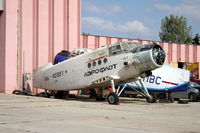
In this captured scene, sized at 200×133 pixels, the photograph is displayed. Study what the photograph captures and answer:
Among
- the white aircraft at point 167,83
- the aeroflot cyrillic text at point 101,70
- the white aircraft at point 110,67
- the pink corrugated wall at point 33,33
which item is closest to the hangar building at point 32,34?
the pink corrugated wall at point 33,33

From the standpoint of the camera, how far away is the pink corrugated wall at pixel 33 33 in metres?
26.8

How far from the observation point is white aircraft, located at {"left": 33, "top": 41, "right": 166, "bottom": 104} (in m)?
18.0

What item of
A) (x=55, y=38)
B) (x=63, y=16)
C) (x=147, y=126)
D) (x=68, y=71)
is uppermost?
(x=63, y=16)

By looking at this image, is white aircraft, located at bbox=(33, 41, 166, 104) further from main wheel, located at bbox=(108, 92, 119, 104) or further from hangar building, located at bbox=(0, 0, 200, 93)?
hangar building, located at bbox=(0, 0, 200, 93)

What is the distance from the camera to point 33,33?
28.2m

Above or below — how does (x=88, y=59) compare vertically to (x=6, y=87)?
above

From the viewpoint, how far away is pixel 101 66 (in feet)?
65.3

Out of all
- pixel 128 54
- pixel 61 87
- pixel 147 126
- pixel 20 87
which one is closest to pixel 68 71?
pixel 61 87

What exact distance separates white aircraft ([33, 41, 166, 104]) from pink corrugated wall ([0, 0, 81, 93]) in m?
5.04

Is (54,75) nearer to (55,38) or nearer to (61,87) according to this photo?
(61,87)

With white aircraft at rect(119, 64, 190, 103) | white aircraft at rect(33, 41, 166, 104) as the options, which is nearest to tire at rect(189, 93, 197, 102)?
white aircraft at rect(119, 64, 190, 103)

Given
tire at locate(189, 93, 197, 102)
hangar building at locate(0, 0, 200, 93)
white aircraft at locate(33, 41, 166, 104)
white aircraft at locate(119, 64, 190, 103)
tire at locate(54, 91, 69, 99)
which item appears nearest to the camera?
white aircraft at locate(33, 41, 166, 104)

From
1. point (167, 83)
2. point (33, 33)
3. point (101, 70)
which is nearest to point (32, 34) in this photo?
point (33, 33)

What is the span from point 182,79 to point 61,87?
7.52m
